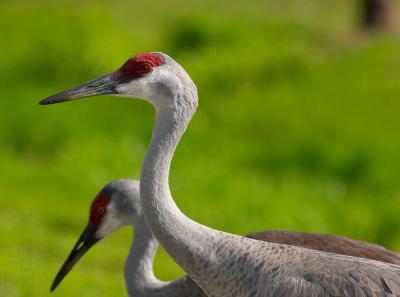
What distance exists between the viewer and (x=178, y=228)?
13.2 ft

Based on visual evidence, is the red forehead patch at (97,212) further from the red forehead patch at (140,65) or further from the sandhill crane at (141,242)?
the red forehead patch at (140,65)

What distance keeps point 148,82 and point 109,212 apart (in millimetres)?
1820

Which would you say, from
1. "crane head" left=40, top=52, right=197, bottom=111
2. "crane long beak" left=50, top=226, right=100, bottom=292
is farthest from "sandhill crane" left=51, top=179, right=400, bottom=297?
"crane head" left=40, top=52, right=197, bottom=111

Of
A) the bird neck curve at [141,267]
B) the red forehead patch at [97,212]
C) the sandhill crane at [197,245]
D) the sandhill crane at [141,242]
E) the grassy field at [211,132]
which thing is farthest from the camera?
the grassy field at [211,132]

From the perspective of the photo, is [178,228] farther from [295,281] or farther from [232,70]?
[232,70]

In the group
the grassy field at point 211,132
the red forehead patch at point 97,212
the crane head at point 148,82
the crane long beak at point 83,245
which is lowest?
the grassy field at point 211,132

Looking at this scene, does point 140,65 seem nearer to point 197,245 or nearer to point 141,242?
point 197,245

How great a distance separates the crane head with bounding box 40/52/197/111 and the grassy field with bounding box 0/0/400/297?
350cm

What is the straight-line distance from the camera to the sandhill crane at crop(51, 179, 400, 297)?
484cm

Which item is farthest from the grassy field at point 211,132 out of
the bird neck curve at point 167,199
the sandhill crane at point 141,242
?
the bird neck curve at point 167,199

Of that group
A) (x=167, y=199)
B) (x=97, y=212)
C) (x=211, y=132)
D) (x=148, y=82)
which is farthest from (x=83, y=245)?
(x=211, y=132)

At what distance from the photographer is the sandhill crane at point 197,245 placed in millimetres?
3992

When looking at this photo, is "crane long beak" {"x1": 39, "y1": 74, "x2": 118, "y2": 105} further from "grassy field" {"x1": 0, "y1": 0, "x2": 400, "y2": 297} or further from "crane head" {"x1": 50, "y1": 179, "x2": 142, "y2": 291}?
"grassy field" {"x1": 0, "y1": 0, "x2": 400, "y2": 297}

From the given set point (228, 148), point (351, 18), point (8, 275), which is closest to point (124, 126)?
point (228, 148)
